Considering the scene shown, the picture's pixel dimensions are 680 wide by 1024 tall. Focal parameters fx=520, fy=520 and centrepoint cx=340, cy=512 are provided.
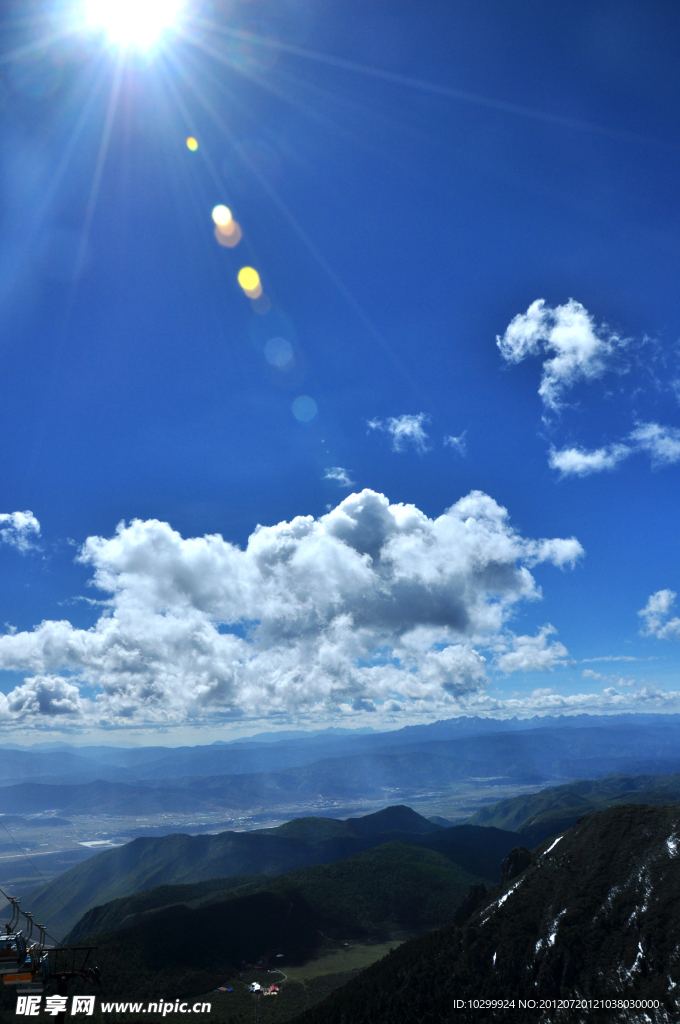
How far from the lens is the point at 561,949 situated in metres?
134

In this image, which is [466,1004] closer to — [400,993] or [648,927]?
[400,993]

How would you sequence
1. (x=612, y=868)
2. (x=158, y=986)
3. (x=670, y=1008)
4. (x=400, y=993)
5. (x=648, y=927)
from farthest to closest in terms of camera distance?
(x=158, y=986) < (x=612, y=868) < (x=400, y=993) < (x=648, y=927) < (x=670, y=1008)

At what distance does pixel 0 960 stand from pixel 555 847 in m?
191

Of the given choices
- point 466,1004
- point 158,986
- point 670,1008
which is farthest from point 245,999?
point 670,1008

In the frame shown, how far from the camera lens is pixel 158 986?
19688 centimetres

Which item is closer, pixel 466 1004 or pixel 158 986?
pixel 466 1004

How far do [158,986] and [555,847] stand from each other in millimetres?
158094

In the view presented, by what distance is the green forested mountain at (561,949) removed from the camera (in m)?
121

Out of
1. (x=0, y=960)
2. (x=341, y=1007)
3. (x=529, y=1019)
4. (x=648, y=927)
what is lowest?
(x=341, y=1007)

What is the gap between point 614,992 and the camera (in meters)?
118

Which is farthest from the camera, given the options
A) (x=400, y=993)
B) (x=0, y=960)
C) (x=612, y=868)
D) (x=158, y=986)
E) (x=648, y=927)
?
(x=158, y=986)

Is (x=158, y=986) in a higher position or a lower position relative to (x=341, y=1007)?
lower

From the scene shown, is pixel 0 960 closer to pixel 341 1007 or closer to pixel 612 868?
pixel 341 1007

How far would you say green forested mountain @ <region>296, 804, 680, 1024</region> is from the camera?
121 m
